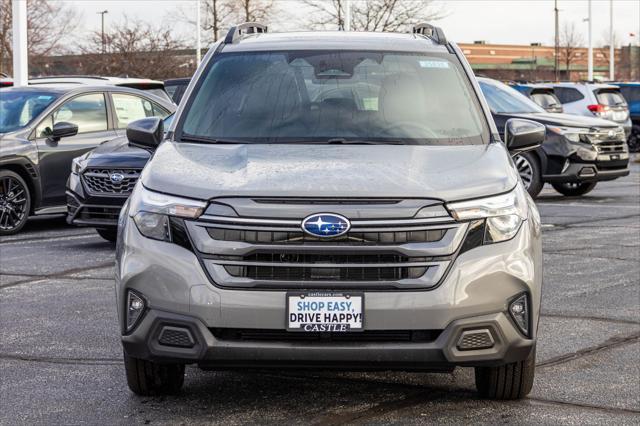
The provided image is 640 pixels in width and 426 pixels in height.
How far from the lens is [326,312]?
4766 millimetres

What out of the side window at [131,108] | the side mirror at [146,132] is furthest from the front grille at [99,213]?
the side mirror at [146,132]

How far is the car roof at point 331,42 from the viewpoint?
6.46 meters

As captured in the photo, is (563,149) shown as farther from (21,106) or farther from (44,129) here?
(21,106)

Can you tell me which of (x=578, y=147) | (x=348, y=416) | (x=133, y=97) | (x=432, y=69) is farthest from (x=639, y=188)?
(x=348, y=416)

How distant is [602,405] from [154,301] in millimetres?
2131

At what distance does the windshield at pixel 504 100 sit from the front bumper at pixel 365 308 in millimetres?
12065

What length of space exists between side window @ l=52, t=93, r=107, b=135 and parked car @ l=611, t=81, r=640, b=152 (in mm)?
22416

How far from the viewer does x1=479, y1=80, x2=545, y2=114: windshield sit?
16922 mm

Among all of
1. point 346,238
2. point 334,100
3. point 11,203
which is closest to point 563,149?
point 11,203

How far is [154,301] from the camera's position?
494 cm

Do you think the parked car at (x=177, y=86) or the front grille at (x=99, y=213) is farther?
the parked car at (x=177, y=86)

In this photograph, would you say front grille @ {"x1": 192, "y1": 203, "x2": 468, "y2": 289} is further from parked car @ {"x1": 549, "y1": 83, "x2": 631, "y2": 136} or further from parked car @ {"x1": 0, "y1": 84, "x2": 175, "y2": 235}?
parked car @ {"x1": 549, "y1": 83, "x2": 631, "y2": 136}

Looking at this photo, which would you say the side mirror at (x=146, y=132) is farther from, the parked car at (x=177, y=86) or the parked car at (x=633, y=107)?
the parked car at (x=633, y=107)

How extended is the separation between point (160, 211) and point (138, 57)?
4264cm
